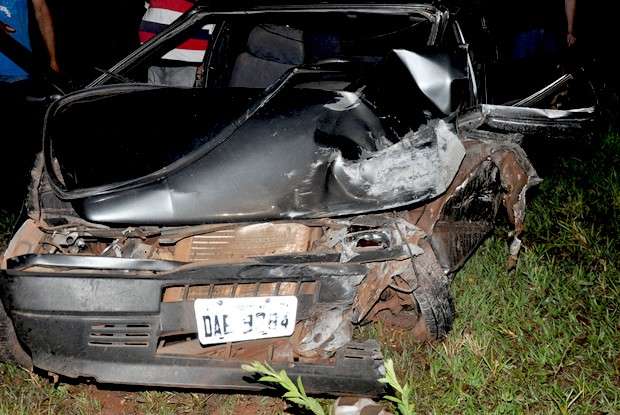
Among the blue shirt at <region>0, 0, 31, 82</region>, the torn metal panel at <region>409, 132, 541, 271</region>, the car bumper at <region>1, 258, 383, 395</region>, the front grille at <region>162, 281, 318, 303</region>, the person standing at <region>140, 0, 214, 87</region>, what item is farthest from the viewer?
the blue shirt at <region>0, 0, 31, 82</region>

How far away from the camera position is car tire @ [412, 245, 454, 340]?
6.52 feet

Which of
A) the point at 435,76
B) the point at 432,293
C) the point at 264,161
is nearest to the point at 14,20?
the point at 264,161

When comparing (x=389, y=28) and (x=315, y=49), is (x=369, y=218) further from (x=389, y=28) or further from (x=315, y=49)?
(x=315, y=49)

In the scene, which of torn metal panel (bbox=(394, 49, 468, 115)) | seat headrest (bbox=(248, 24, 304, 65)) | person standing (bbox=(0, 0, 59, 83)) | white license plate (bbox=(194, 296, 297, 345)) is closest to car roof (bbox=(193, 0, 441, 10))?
seat headrest (bbox=(248, 24, 304, 65))

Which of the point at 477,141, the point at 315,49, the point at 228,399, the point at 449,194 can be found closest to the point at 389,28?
the point at 315,49

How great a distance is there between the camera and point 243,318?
1795mm

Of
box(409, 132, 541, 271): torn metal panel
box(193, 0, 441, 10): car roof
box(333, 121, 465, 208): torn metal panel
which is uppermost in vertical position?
box(193, 0, 441, 10): car roof

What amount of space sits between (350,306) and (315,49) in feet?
5.56

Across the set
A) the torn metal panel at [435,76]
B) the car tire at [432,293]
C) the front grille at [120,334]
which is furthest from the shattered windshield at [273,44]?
the front grille at [120,334]

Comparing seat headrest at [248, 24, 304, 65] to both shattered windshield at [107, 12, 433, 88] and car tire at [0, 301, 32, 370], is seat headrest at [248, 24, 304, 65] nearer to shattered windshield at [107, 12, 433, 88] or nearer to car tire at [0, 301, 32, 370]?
shattered windshield at [107, 12, 433, 88]

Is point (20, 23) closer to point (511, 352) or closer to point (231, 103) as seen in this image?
point (231, 103)

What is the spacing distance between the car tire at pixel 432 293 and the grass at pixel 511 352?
32cm

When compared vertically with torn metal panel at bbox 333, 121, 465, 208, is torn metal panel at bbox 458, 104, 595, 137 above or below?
above

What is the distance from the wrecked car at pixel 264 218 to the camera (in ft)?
5.90
